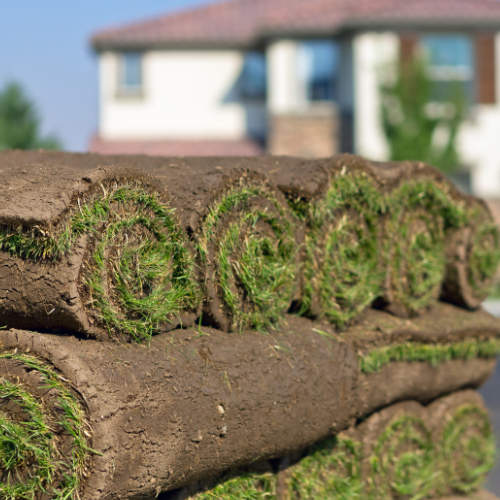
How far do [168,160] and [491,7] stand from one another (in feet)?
59.9

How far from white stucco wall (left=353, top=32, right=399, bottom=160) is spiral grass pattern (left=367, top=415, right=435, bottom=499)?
49.5 feet

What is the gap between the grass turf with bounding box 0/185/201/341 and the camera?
2.15 metres

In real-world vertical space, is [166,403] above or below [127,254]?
below

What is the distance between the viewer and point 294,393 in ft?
9.38

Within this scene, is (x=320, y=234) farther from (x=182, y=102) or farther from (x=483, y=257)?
(x=182, y=102)

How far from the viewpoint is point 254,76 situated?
21.5 m

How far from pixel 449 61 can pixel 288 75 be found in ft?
13.5

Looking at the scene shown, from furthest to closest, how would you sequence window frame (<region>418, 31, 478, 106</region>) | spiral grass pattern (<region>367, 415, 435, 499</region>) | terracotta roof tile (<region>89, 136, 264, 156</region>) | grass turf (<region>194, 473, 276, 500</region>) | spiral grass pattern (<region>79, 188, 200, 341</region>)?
terracotta roof tile (<region>89, 136, 264, 156</region>) → window frame (<region>418, 31, 478, 106</region>) → spiral grass pattern (<region>367, 415, 435, 499</region>) → grass turf (<region>194, 473, 276, 500</region>) → spiral grass pattern (<region>79, 188, 200, 341</region>)

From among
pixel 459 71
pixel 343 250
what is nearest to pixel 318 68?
pixel 459 71

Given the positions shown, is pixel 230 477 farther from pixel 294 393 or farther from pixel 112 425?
pixel 112 425

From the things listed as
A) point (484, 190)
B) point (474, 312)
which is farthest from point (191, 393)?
point (484, 190)

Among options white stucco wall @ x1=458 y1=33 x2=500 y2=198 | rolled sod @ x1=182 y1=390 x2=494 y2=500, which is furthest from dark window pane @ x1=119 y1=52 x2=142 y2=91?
rolled sod @ x1=182 y1=390 x2=494 y2=500

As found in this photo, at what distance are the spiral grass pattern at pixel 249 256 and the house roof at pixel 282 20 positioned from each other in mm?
16586

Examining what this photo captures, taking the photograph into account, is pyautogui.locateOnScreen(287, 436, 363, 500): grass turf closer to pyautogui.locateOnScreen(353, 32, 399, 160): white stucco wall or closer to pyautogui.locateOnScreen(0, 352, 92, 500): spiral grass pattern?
pyautogui.locateOnScreen(0, 352, 92, 500): spiral grass pattern
